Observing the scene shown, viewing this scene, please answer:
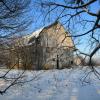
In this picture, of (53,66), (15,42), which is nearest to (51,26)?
(15,42)

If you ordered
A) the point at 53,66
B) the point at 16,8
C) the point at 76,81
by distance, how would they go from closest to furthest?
the point at 16,8, the point at 76,81, the point at 53,66

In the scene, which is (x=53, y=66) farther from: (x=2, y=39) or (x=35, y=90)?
(x=2, y=39)

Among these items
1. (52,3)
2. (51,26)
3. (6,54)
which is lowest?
(6,54)

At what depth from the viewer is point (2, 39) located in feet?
46.2

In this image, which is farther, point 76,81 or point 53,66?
point 53,66

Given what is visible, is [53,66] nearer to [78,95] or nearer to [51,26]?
[78,95]

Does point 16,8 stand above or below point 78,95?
above

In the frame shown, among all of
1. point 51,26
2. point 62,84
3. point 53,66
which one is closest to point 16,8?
point 51,26

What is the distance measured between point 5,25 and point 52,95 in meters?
4.21

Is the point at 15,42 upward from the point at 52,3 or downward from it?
downward

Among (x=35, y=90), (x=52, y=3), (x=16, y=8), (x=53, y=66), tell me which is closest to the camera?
(x=52, y=3)

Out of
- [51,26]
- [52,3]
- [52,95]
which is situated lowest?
[52,95]

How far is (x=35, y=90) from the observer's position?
17125 mm

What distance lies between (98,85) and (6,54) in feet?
20.5
